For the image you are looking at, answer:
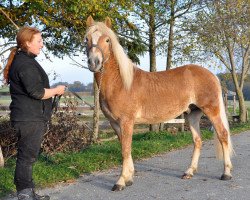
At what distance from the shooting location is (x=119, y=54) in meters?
6.20

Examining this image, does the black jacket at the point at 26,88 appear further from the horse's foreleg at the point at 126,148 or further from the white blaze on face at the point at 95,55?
the horse's foreleg at the point at 126,148

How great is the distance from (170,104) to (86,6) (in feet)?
10.5

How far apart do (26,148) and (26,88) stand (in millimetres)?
733

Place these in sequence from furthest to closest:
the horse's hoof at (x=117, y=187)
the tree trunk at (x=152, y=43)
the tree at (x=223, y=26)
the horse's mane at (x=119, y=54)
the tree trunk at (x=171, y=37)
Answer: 1. the tree at (x=223, y=26)
2. the tree trunk at (x=171, y=37)
3. the tree trunk at (x=152, y=43)
4. the horse's mane at (x=119, y=54)
5. the horse's hoof at (x=117, y=187)

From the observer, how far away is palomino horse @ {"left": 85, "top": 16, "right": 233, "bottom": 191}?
609 centimetres

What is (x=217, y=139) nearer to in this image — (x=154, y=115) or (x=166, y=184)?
(x=154, y=115)

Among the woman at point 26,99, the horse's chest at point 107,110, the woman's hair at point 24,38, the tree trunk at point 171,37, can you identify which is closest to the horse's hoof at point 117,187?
the horse's chest at point 107,110

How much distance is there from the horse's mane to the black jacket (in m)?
1.65

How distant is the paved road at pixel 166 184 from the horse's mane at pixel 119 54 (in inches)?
65.4

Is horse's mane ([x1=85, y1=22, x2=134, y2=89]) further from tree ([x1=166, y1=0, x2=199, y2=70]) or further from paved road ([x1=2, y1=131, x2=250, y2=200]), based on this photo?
tree ([x1=166, y1=0, x2=199, y2=70])

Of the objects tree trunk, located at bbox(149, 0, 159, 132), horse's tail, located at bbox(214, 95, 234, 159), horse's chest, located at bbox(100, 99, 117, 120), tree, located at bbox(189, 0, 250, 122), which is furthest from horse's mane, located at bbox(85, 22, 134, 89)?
tree, located at bbox(189, 0, 250, 122)

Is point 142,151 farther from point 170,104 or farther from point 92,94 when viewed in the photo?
point 92,94

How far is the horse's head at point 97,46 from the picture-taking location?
5.75 m

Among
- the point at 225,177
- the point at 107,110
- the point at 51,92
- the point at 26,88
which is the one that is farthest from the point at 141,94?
the point at 26,88
